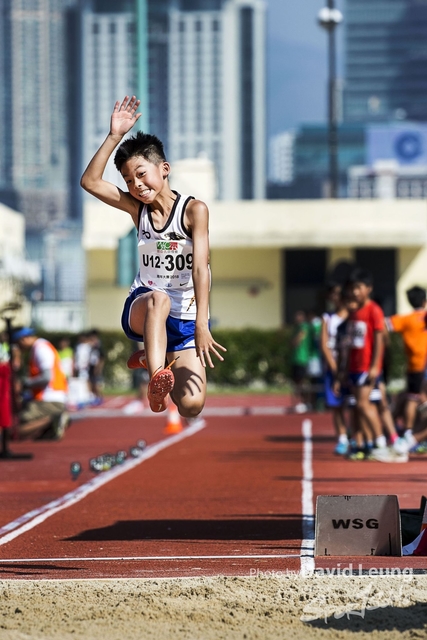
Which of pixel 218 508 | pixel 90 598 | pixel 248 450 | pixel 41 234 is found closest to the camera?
pixel 90 598

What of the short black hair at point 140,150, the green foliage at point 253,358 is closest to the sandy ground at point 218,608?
the short black hair at point 140,150

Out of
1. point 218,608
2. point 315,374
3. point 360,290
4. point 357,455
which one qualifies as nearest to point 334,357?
point 357,455

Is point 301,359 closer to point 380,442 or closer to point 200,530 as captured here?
point 380,442

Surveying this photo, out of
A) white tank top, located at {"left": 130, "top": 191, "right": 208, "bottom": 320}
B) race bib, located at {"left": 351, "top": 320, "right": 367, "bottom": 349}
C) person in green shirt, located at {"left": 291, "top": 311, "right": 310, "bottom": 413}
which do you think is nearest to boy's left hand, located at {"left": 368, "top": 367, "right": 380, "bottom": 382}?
race bib, located at {"left": 351, "top": 320, "right": 367, "bottom": 349}

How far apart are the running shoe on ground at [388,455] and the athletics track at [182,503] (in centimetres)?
30

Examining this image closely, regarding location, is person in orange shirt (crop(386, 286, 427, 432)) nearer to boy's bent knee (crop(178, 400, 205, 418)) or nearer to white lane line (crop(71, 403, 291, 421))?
boy's bent knee (crop(178, 400, 205, 418))

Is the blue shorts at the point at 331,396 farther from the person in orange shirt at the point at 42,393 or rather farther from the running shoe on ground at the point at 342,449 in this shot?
the person in orange shirt at the point at 42,393

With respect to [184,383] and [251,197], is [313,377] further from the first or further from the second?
[251,197]

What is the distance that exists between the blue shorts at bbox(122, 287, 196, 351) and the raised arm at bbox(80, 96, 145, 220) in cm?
49

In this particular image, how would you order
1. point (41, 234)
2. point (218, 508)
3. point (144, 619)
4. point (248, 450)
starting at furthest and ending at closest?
point (41, 234)
point (248, 450)
point (218, 508)
point (144, 619)

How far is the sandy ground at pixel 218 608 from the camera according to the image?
5719mm

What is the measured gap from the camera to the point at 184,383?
777 centimetres

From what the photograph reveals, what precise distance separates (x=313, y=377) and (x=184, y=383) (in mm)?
17784

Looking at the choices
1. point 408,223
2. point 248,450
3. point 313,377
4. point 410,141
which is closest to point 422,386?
point 248,450
